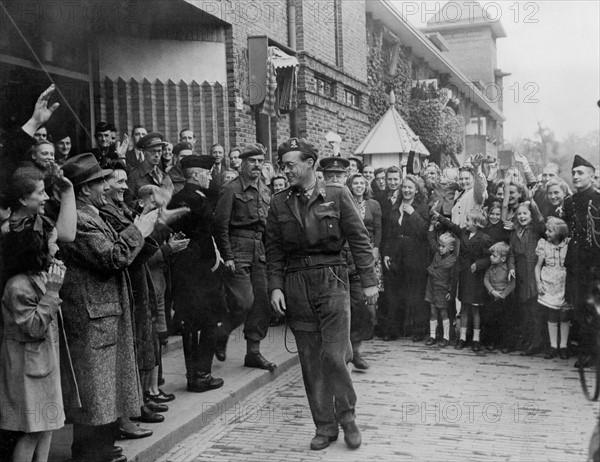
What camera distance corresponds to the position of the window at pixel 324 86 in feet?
47.7

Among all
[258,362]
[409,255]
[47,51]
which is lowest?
[258,362]

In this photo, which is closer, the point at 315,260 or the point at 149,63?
the point at 315,260

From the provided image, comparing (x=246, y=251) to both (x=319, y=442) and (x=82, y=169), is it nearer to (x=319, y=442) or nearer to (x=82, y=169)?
(x=319, y=442)

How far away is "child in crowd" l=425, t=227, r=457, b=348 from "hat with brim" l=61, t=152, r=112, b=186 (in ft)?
18.1

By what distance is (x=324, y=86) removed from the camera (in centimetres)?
1498

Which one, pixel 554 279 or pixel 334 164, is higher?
pixel 334 164

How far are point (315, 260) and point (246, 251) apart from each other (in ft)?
6.18

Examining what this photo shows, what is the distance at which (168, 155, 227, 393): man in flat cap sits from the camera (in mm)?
6238

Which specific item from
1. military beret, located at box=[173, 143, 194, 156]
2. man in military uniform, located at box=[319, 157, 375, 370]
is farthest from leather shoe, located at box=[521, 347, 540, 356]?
military beret, located at box=[173, 143, 194, 156]

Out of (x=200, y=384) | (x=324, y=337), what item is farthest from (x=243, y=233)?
(x=324, y=337)

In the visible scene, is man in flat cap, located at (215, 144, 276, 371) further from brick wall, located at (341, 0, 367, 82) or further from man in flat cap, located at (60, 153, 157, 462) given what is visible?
brick wall, located at (341, 0, 367, 82)

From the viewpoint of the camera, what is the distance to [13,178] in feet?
13.6

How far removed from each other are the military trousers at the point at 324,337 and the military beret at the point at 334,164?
7.27 feet

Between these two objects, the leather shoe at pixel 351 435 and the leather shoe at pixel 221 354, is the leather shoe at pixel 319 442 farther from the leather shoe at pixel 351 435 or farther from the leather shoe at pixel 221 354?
the leather shoe at pixel 221 354
